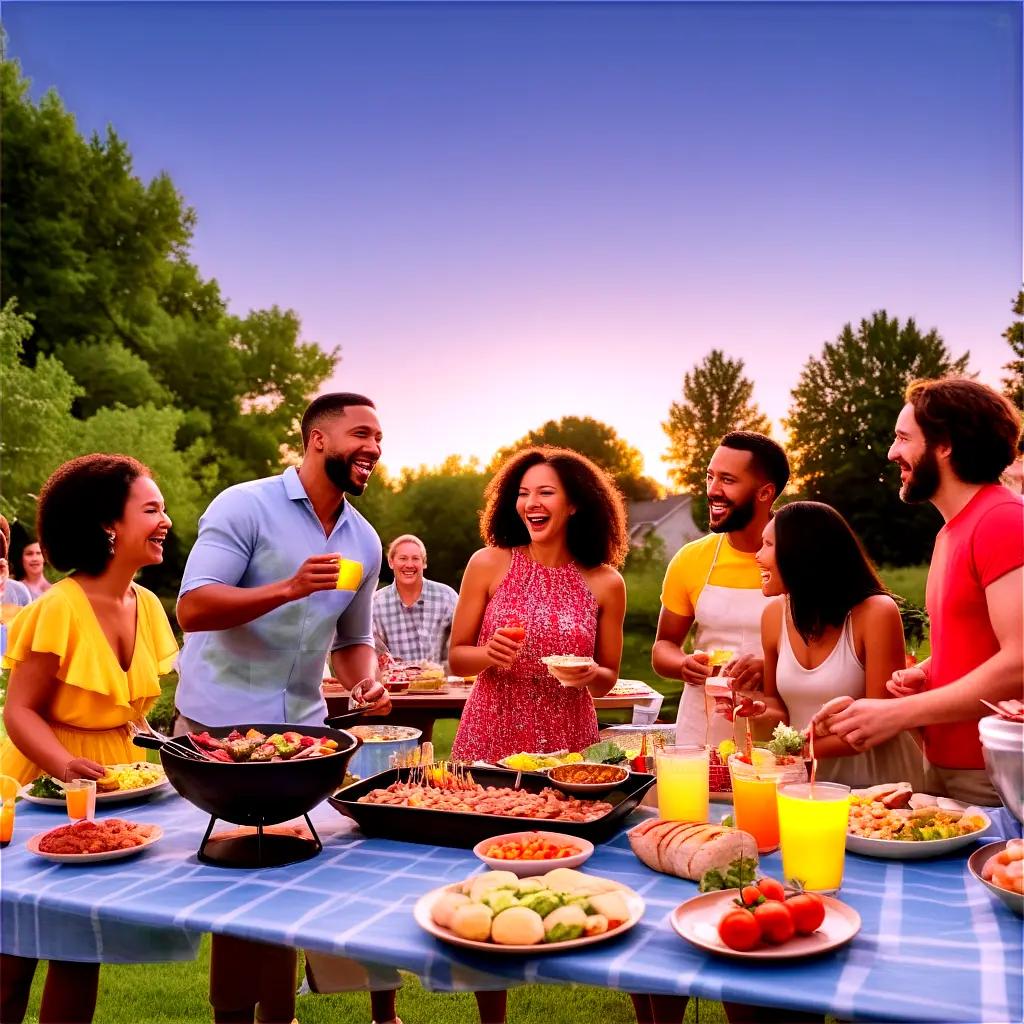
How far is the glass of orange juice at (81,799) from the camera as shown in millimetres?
2793

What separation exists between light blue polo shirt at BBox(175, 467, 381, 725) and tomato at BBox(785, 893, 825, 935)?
223 centimetres

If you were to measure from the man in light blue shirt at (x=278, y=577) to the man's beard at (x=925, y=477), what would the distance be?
6.46 ft

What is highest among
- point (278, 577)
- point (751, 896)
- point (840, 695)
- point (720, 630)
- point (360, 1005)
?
point (278, 577)

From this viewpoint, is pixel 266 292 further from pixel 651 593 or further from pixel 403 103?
A: pixel 651 593

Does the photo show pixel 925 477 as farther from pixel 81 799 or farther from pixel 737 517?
pixel 81 799

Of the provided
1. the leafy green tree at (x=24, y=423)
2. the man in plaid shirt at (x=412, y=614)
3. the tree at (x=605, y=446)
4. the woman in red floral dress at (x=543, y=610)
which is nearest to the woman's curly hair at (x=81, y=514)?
the woman in red floral dress at (x=543, y=610)

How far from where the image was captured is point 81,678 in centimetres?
321

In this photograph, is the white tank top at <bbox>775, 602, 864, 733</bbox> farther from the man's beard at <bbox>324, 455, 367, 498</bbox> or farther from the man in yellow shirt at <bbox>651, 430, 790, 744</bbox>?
the man's beard at <bbox>324, 455, 367, 498</bbox>

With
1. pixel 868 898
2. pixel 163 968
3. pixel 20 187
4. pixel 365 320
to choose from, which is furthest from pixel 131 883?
Result: pixel 20 187

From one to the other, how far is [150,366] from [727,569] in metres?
21.9

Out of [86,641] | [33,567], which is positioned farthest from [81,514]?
[33,567]

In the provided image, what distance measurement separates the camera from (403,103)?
1548cm

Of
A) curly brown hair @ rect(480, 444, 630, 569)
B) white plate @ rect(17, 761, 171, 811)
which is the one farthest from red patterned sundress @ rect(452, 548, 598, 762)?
white plate @ rect(17, 761, 171, 811)

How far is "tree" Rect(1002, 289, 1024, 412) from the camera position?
2523cm
